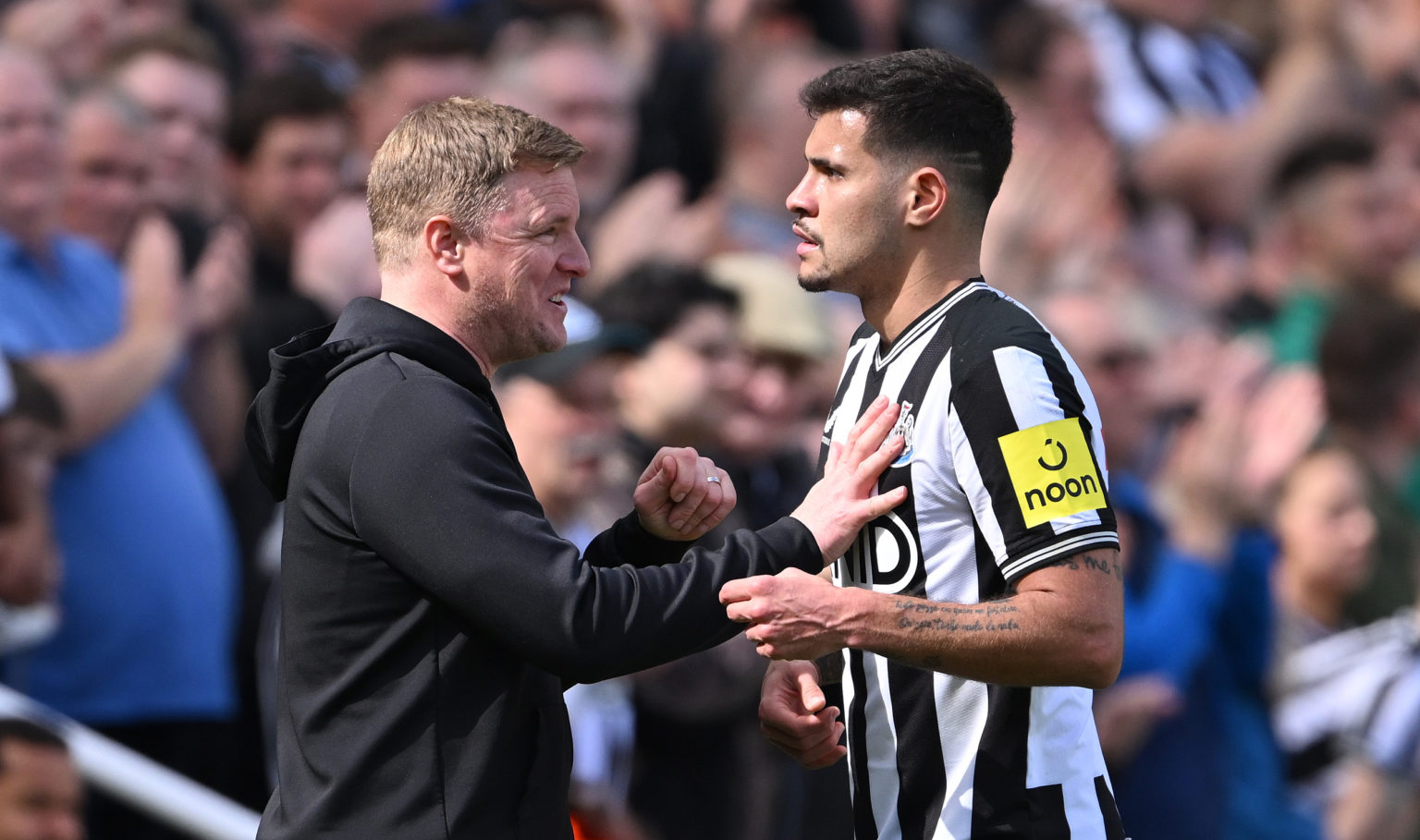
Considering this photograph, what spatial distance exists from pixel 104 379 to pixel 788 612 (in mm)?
2910

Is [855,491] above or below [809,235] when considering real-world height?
below

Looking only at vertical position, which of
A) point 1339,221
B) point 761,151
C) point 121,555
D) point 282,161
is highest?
point 1339,221

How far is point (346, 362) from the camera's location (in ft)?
10.5

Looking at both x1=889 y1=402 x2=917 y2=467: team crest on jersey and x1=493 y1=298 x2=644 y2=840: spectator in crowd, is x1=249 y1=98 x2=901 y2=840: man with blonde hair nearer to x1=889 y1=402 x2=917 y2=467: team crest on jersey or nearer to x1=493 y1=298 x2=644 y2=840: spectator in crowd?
x1=889 y1=402 x2=917 y2=467: team crest on jersey

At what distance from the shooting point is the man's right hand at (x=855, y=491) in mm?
3266

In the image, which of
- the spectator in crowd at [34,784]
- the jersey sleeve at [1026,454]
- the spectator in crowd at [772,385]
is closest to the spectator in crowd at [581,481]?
the spectator in crowd at [772,385]

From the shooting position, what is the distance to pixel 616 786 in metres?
5.48

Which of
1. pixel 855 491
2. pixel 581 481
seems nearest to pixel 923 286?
pixel 855 491

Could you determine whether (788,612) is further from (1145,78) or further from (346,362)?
(1145,78)

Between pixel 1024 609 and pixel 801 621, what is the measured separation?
38cm

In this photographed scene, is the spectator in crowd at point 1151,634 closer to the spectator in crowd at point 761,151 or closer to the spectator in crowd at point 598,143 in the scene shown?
the spectator in crowd at point 761,151

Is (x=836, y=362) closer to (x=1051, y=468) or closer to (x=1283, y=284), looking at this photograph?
(x=1283, y=284)

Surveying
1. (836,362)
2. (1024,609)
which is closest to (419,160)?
(1024,609)

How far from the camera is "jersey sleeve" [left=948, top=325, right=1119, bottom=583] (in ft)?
10.4
